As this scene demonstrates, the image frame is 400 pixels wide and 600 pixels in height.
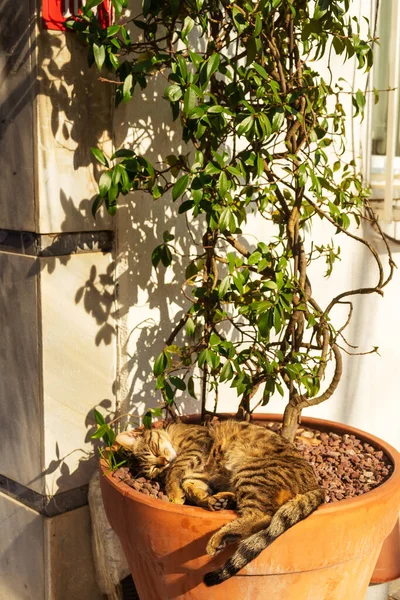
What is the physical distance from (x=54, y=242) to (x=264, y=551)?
3.66 feet

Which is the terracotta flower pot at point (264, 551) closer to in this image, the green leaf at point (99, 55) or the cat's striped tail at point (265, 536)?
the cat's striped tail at point (265, 536)

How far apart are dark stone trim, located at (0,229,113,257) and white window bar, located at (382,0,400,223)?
4.91 feet

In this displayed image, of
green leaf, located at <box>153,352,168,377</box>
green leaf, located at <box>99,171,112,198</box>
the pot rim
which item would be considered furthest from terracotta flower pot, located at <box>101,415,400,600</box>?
green leaf, located at <box>99,171,112,198</box>

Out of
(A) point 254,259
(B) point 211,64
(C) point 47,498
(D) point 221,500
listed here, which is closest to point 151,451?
(D) point 221,500

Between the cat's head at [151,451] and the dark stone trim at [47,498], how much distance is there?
0.32 metres

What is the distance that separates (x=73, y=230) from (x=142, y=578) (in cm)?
107

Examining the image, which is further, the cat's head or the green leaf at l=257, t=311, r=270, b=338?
the cat's head

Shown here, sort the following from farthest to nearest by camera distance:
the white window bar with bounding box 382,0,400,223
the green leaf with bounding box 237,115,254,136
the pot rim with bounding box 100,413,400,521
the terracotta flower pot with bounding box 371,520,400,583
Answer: the white window bar with bounding box 382,0,400,223, the terracotta flower pot with bounding box 371,520,400,583, the green leaf with bounding box 237,115,254,136, the pot rim with bounding box 100,413,400,521

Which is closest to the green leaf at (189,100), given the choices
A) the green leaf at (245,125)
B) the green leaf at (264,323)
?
the green leaf at (245,125)

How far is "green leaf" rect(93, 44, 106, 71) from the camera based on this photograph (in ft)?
7.02

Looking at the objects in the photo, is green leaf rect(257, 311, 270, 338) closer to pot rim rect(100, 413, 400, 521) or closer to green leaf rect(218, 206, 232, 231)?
green leaf rect(218, 206, 232, 231)

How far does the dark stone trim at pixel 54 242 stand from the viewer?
94.2 inches

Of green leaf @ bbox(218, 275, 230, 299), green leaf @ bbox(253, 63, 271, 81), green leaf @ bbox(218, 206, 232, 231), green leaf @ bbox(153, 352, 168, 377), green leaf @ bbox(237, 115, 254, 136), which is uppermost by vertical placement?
green leaf @ bbox(253, 63, 271, 81)

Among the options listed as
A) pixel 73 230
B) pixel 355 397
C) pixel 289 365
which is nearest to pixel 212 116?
pixel 73 230
